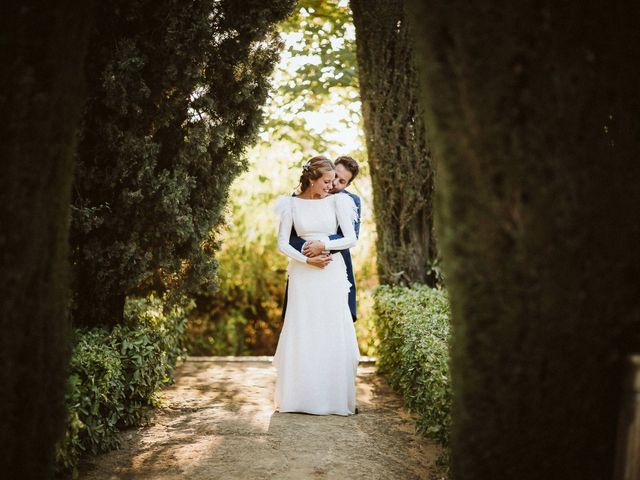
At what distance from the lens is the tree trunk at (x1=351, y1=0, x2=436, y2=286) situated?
7828mm

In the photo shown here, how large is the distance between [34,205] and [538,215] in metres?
2.16

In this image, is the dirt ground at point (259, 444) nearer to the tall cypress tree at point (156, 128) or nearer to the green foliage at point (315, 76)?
the tall cypress tree at point (156, 128)

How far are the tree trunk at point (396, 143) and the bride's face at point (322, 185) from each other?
240 cm

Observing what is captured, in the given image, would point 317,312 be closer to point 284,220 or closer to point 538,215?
point 284,220

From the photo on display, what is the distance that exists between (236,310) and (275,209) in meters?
5.33

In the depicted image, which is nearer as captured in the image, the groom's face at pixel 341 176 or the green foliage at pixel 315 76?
the groom's face at pixel 341 176

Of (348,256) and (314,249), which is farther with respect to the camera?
(348,256)

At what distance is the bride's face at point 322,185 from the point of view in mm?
5594

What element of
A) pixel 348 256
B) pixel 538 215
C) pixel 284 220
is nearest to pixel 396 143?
pixel 348 256

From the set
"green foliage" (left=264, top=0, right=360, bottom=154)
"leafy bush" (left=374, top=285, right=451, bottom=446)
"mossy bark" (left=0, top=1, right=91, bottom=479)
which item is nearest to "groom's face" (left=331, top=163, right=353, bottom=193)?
"leafy bush" (left=374, top=285, right=451, bottom=446)

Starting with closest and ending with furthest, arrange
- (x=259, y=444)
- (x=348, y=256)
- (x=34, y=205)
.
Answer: (x=34, y=205), (x=259, y=444), (x=348, y=256)

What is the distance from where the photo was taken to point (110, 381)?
14.2 ft

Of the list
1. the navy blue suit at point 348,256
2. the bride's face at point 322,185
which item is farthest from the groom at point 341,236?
the bride's face at point 322,185

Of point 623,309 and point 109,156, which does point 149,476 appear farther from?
point 623,309
